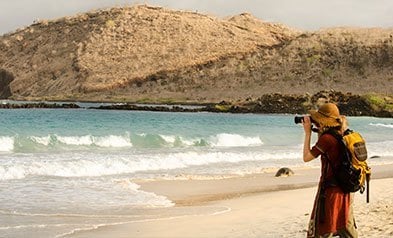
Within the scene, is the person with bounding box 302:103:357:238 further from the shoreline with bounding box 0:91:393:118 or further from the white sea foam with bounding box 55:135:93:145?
the shoreline with bounding box 0:91:393:118

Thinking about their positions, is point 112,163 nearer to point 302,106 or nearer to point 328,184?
point 328,184

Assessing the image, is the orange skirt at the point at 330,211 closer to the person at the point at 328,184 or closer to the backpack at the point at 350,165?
the person at the point at 328,184

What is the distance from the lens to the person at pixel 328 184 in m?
6.39

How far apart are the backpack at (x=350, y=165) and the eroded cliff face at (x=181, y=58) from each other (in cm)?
8535

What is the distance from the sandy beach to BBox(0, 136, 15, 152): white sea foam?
11217 mm

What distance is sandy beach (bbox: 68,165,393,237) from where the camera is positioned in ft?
30.6

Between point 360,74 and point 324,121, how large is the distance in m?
93.2

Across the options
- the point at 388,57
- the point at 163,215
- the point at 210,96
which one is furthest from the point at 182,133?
the point at 388,57

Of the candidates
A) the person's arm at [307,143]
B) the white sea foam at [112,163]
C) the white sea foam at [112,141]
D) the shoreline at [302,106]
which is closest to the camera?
the person's arm at [307,143]

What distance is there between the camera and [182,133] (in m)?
35.1

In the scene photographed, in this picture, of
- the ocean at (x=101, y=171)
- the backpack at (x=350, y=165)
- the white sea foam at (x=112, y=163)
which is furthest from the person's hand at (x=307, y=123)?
Result: the white sea foam at (x=112, y=163)

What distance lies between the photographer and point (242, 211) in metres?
11.3

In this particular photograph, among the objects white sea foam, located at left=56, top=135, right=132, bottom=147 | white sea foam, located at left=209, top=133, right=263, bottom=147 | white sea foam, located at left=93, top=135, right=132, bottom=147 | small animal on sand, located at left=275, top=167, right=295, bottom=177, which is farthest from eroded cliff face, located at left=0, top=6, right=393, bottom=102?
small animal on sand, located at left=275, top=167, right=295, bottom=177

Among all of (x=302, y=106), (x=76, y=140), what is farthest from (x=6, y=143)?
(x=302, y=106)
